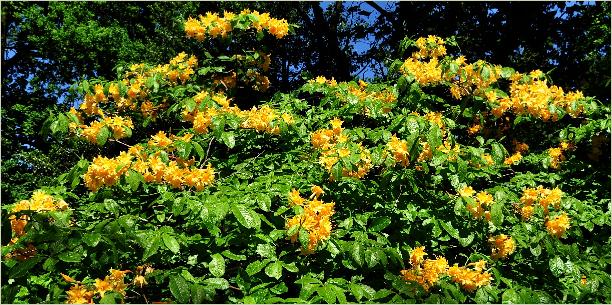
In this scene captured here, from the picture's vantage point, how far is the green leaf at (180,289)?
1738 millimetres

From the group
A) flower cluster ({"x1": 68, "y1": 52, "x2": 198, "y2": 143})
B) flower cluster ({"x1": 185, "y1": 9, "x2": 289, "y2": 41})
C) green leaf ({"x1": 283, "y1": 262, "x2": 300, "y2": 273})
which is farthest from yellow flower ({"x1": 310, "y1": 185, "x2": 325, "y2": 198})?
flower cluster ({"x1": 185, "y1": 9, "x2": 289, "y2": 41})

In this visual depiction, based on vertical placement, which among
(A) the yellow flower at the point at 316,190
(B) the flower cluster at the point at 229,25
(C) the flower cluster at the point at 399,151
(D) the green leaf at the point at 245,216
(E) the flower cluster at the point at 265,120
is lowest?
(D) the green leaf at the point at 245,216

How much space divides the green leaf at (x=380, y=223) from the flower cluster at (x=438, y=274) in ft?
0.56

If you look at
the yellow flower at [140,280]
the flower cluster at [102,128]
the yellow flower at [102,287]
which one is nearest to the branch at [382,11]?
the flower cluster at [102,128]

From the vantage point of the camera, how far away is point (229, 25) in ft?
12.2

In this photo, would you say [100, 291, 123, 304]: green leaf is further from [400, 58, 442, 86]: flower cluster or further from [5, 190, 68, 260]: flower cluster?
[400, 58, 442, 86]: flower cluster

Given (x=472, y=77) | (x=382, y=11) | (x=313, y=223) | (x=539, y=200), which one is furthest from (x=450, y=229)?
(x=382, y=11)

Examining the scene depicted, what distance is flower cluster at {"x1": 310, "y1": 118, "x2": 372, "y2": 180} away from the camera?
2311 mm

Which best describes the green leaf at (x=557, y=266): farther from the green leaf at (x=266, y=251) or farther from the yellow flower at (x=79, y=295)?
the yellow flower at (x=79, y=295)

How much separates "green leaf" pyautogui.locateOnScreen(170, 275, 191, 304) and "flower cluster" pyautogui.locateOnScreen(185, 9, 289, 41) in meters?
2.27

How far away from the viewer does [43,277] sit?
83.3 inches

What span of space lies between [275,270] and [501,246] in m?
1.16

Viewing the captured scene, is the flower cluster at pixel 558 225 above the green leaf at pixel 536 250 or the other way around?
above

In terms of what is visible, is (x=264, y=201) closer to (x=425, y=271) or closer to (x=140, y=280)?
(x=140, y=280)
